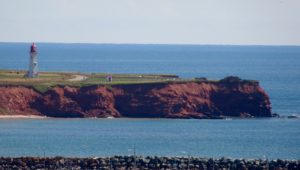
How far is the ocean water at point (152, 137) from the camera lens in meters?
72.1

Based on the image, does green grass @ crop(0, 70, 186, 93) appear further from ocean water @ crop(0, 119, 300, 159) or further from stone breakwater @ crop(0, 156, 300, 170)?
stone breakwater @ crop(0, 156, 300, 170)

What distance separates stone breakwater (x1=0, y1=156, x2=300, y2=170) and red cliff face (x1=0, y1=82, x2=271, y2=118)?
125 feet

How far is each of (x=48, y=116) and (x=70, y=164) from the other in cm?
3963

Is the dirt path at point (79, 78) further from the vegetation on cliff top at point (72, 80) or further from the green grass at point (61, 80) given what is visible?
the green grass at point (61, 80)

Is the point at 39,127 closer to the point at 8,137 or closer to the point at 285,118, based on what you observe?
the point at 8,137

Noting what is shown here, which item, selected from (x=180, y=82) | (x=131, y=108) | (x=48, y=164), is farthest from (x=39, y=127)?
(x=48, y=164)

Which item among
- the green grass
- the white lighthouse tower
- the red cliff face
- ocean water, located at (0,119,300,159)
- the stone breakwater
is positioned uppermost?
the white lighthouse tower

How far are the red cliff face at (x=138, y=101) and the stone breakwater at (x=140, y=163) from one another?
3815cm

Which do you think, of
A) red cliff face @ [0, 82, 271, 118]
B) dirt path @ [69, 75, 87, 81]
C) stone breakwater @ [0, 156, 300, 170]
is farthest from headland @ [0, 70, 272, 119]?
stone breakwater @ [0, 156, 300, 170]

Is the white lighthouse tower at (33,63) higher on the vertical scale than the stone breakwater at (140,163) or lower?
higher

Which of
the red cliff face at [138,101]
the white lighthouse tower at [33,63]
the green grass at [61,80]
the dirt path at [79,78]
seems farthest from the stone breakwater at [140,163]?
the dirt path at [79,78]

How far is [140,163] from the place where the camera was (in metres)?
59.7

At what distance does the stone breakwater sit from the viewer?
193 feet

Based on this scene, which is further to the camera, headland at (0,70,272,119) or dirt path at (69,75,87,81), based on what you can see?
Result: dirt path at (69,75,87,81)
